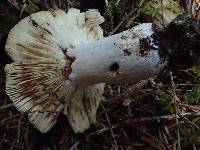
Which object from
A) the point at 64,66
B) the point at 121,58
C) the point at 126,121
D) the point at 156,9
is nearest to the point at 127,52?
the point at 121,58

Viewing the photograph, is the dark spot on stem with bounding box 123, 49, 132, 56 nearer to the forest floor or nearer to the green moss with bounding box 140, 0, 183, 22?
the forest floor

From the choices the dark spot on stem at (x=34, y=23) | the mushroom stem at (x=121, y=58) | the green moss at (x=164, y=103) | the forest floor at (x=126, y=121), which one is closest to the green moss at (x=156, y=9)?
the forest floor at (x=126, y=121)

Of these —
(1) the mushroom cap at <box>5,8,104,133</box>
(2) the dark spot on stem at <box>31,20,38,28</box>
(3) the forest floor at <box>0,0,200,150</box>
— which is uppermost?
Result: (2) the dark spot on stem at <box>31,20,38,28</box>

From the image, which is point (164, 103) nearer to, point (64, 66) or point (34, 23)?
point (64, 66)

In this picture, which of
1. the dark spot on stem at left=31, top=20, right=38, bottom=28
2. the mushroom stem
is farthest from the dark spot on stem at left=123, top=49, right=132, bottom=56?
the dark spot on stem at left=31, top=20, right=38, bottom=28

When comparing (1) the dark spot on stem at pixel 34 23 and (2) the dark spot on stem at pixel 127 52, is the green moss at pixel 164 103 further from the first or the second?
(1) the dark spot on stem at pixel 34 23

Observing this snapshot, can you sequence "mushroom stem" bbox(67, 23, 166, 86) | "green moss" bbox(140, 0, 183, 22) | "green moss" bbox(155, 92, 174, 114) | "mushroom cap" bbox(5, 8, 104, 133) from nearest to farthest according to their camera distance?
"mushroom stem" bbox(67, 23, 166, 86) < "mushroom cap" bbox(5, 8, 104, 133) < "green moss" bbox(155, 92, 174, 114) < "green moss" bbox(140, 0, 183, 22)

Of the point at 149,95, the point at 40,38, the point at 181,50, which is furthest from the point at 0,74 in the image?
the point at 181,50

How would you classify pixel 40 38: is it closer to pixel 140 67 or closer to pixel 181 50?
pixel 140 67
